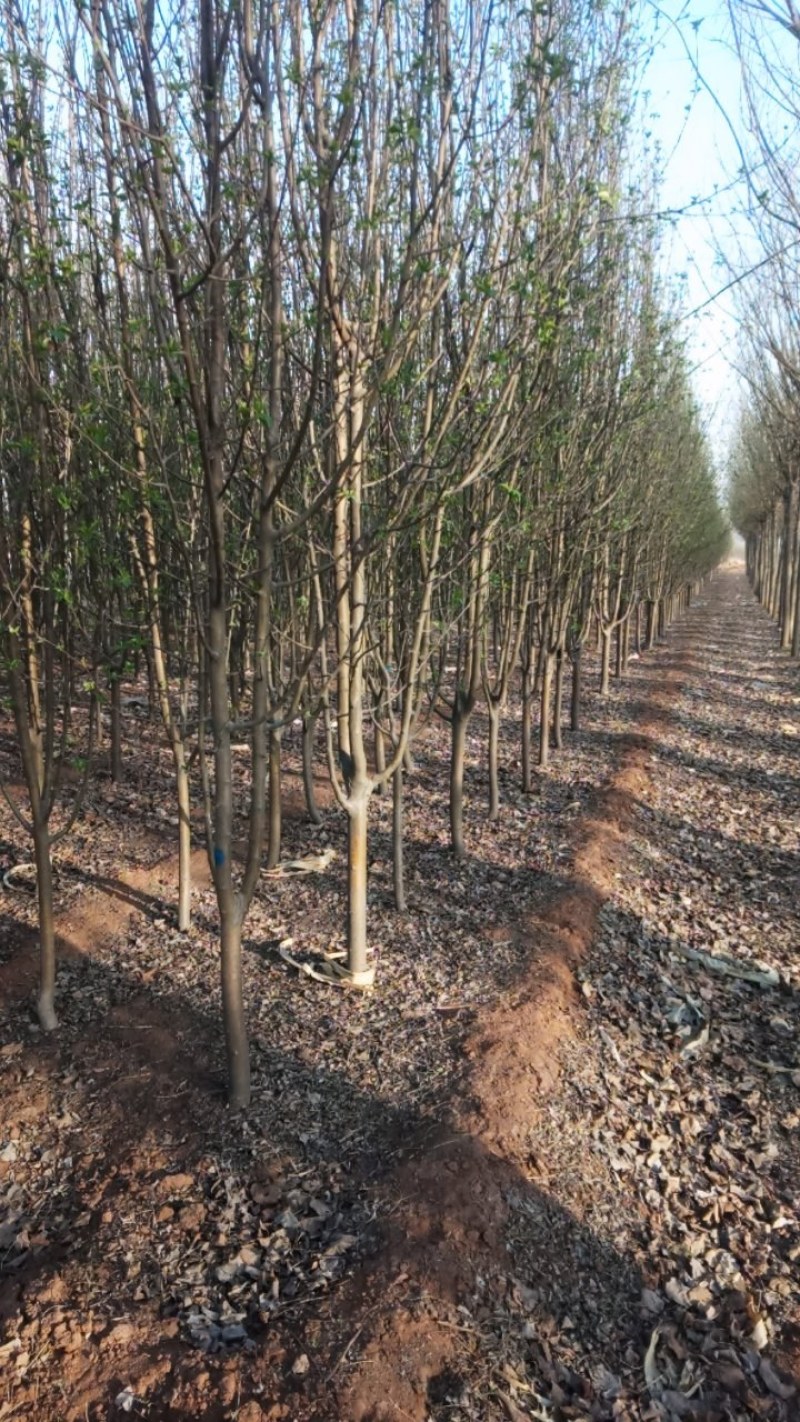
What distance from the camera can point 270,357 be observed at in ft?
12.0

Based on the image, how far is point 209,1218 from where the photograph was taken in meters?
3.63

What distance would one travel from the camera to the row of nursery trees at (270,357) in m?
3.43

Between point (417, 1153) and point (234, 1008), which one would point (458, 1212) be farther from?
point (234, 1008)

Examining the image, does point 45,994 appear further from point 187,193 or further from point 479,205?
point 479,205

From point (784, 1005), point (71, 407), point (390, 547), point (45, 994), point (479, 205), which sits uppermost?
point (479, 205)

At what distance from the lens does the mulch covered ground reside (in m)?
3.02

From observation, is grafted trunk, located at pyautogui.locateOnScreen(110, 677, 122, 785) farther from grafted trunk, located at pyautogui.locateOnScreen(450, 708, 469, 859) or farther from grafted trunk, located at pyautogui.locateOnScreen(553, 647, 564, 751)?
grafted trunk, located at pyautogui.locateOnScreen(553, 647, 564, 751)

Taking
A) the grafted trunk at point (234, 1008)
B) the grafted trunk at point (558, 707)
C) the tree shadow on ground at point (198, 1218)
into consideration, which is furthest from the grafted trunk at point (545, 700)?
the grafted trunk at point (234, 1008)

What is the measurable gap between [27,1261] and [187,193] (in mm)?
4093

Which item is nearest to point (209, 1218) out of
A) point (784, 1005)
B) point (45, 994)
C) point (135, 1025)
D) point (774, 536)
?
point (135, 1025)

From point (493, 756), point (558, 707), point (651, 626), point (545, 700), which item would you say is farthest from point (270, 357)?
point (651, 626)

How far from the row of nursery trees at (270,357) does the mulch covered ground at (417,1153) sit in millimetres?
488

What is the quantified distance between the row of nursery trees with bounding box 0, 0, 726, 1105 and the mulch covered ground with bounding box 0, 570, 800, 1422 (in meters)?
0.49

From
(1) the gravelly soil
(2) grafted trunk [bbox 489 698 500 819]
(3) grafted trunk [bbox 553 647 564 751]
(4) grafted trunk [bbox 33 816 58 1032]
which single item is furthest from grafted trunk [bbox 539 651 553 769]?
(4) grafted trunk [bbox 33 816 58 1032]
